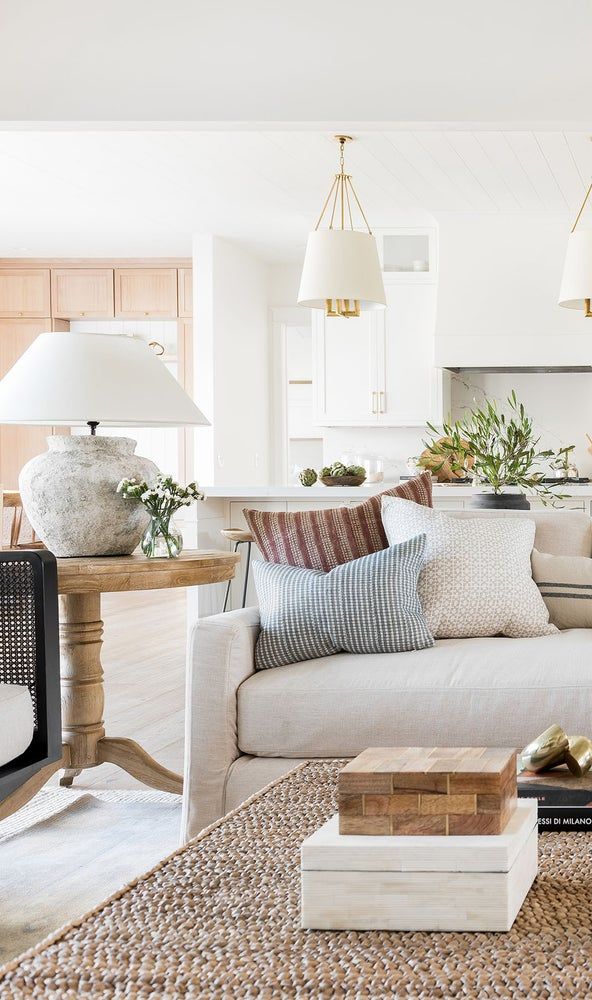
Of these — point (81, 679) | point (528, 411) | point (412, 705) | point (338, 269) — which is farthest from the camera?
point (528, 411)

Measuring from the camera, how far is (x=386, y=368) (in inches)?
311

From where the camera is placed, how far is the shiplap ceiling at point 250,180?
578 centimetres

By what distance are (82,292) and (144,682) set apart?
4882mm

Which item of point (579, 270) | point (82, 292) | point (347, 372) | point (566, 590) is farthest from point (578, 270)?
point (82, 292)

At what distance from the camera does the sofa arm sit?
2.44 meters

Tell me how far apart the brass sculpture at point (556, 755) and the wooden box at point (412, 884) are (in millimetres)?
404

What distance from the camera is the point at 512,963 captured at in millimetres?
1019

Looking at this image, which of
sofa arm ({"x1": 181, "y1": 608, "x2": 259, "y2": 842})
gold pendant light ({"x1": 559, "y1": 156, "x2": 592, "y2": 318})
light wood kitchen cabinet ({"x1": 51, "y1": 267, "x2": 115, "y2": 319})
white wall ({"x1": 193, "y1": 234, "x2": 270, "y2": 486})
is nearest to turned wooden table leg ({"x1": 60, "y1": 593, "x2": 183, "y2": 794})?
sofa arm ({"x1": 181, "y1": 608, "x2": 259, "y2": 842})

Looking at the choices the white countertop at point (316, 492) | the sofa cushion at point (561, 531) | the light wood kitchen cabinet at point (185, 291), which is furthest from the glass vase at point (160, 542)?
the light wood kitchen cabinet at point (185, 291)

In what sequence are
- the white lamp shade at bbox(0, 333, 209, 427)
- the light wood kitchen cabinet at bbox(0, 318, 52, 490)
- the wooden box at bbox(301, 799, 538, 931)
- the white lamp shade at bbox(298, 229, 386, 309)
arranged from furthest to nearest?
→ the light wood kitchen cabinet at bbox(0, 318, 52, 490)
the white lamp shade at bbox(298, 229, 386, 309)
the white lamp shade at bbox(0, 333, 209, 427)
the wooden box at bbox(301, 799, 538, 931)

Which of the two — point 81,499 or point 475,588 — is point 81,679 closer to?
point 81,499

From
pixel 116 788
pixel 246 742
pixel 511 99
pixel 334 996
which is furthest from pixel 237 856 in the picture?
pixel 511 99

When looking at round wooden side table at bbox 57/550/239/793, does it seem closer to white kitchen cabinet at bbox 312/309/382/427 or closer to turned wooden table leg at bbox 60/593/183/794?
turned wooden table leg at bbox 60/593/183/794

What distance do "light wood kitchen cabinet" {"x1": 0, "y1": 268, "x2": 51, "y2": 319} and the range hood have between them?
11.3 ft
